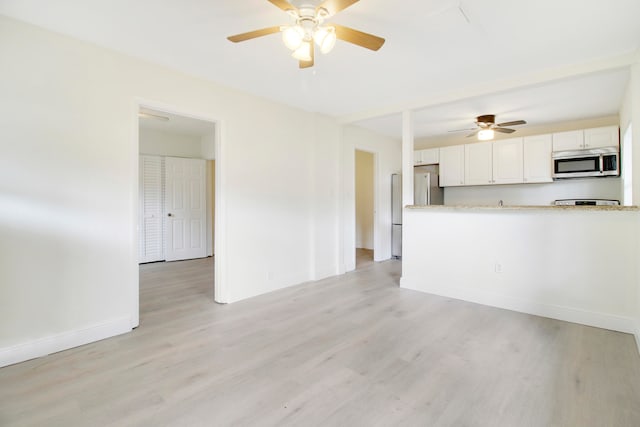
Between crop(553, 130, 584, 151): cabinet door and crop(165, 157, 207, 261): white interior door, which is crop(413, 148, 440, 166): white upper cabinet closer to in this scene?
crop(553, 130, 584, 151): cabinet door

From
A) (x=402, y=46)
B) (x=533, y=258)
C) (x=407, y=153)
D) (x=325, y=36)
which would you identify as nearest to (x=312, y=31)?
(x=325, y=36)

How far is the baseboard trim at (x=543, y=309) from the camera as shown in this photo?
2.79 meters

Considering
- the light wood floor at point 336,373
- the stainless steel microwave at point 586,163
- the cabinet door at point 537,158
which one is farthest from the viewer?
the cabinet door at point 537,158

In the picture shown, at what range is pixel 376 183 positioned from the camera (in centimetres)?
605

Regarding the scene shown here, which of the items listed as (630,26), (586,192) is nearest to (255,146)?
(630,26)

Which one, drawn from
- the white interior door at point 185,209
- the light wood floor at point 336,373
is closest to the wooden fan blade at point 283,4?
the light wood floor at point 336,373

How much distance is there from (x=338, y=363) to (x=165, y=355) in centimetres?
130

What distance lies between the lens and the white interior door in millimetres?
6090

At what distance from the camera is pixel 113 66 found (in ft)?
8.81

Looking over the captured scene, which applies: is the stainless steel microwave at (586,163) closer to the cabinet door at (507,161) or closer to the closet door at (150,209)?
the cabinet door at (507,161)

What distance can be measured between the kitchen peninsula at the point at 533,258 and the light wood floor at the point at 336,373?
0.75ft

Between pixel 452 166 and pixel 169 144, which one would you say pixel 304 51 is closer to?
pixel 452 166

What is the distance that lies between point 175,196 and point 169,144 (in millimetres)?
1051

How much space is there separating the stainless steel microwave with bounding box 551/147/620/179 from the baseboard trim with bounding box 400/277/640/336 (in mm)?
2503
